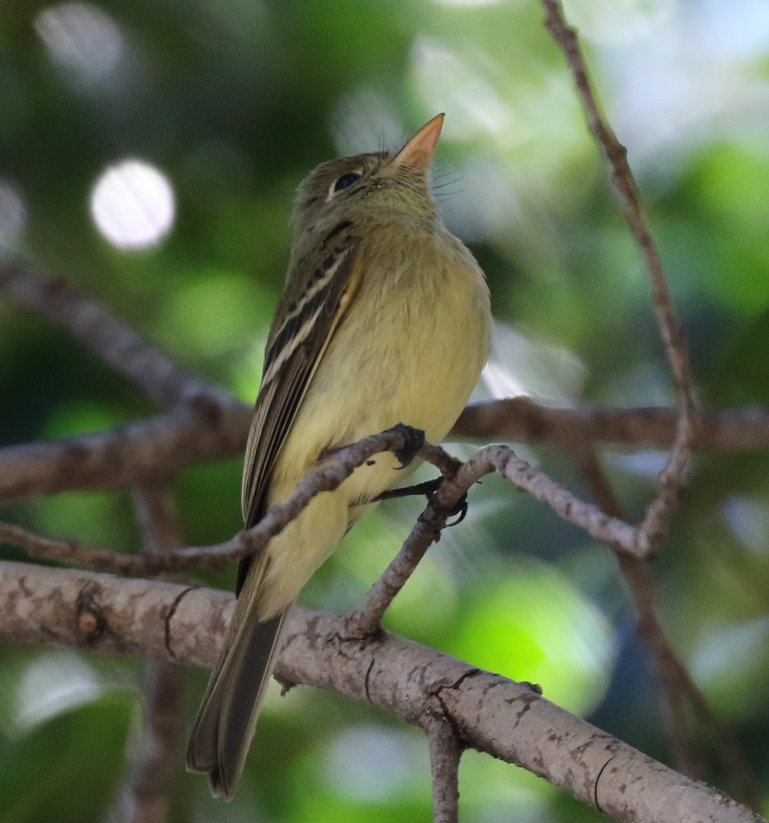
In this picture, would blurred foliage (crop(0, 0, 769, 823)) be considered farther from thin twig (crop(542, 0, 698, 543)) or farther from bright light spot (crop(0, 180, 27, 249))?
thin twig (crop(542, 0, 698, 543))

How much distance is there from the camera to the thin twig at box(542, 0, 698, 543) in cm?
177

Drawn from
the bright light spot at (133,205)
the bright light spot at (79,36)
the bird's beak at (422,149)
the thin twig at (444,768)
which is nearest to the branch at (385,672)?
the thin twig at (444,768)

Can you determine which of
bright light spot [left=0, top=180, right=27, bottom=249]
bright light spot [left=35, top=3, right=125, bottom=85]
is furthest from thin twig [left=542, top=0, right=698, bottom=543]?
bright light spot [left=0, top=180, right=27, bottom=249]

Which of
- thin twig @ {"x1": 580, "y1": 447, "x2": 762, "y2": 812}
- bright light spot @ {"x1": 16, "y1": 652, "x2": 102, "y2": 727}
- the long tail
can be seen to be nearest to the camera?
thin twig @ {"x1": 580, "y1": 447, "x2": 762, "y2": 812}

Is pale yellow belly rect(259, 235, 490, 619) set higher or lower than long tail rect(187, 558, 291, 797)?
higher

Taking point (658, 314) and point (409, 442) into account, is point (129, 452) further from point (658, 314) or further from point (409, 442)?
point (658, 314)

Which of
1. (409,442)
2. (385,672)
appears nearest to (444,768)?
(385,672)

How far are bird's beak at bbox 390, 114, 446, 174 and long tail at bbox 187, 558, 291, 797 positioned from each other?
1615 mm

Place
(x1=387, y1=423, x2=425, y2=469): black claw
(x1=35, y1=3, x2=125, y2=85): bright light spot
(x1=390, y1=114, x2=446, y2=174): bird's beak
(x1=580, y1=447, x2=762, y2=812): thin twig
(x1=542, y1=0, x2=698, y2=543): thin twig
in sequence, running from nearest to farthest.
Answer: (x1=542, y1=0, x2=698, y2=543): thin twig < (x1=387, y1=423, x2=425, y2=469): black claw < (x1=580, y1=447, x2=762, y2=812): thin twig < (x1=390, y1=114, x2=446, y2=174): bird's beak < (x1=35, y1=3, x2=125, y2=85): bright light spot

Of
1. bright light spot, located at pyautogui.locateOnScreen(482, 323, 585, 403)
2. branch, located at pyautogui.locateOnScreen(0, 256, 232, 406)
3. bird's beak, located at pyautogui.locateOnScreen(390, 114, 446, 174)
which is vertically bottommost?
branch, located at pyautogui.locateOnScreen(0, 256, 232, 406)

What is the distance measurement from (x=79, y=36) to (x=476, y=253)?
1.64 metres

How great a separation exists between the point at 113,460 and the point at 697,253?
2.28m

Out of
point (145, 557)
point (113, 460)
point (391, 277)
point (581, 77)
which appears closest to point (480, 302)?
point (391, 277)

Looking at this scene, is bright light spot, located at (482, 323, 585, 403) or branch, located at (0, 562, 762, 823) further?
bright light spot, located at (482, 323, 585, 403)
